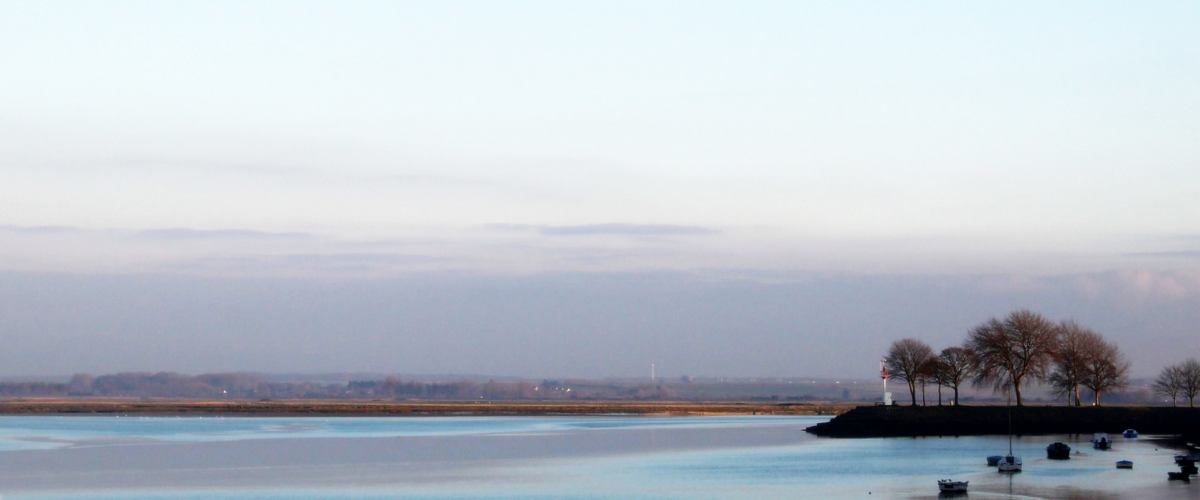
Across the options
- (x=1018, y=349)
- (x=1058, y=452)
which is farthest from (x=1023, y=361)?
(x=1058, y=452)

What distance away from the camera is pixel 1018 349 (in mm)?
84812

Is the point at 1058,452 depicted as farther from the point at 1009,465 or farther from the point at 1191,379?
the point at 1191,379

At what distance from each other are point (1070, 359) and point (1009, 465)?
3343 centimetres

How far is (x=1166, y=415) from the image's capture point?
7806 centimetres

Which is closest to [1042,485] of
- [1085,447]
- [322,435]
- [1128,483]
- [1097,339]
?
[1128,483]

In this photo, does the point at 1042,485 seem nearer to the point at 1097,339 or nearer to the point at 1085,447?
the point at 1085,447

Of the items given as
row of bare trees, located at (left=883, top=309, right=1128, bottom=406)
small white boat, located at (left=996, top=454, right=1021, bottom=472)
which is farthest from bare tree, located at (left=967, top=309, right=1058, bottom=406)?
small white boat, located at (left=996, top=454, right=1021, bottom=472)

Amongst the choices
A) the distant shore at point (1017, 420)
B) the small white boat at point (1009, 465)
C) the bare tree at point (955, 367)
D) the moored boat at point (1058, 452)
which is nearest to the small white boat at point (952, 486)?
the small white boat at point (1009, 465)

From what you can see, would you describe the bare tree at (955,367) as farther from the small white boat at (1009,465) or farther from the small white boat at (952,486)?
the small white boat at (952,486)

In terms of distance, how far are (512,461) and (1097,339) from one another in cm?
4280

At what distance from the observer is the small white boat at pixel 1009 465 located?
182 ft

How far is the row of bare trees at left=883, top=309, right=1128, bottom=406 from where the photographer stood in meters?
84.6

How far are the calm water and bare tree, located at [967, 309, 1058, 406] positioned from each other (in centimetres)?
804

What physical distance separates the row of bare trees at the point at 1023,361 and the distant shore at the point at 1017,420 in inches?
99.7
